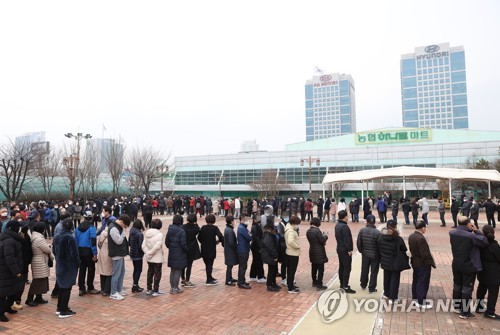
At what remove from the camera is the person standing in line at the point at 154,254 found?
6.77 meters

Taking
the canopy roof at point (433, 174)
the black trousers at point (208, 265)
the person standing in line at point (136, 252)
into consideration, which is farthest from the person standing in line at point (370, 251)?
the canopy roof at point (433, 174)

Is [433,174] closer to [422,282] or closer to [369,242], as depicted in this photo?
[369,242]

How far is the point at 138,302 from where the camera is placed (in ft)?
21.0

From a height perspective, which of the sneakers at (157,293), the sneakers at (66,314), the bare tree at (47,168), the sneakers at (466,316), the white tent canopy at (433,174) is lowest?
the sneakers at (157,293)

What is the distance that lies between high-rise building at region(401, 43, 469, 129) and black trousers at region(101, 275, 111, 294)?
503ft

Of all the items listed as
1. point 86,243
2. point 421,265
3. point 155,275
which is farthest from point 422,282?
point 86,243

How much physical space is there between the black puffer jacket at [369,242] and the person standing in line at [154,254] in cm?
417

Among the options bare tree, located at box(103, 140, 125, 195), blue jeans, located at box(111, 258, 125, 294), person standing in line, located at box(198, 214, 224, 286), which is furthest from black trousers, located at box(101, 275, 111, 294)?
bare tree, located at box(103, 140, 125, 195)

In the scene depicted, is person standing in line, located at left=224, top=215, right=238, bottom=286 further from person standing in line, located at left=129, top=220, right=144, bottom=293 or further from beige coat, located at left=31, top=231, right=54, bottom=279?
beige coat, located at left=31, top=231, right=54, bottom=279

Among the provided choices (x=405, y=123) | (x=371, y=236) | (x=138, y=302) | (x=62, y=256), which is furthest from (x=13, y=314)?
(x=405, y=123)

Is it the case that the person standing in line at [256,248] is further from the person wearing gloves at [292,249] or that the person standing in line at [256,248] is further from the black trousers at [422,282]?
the black trousers at [422,282]

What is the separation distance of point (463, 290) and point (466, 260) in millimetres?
540

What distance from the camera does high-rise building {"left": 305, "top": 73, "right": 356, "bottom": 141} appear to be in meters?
158

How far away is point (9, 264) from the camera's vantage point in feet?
17.4
